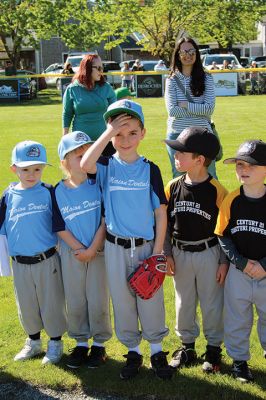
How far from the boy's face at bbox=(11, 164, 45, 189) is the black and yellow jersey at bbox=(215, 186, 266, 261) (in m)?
1.25

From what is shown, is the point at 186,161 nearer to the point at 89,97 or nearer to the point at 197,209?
the point at 197,209

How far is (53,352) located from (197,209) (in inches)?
55.1

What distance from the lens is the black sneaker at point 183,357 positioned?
3635 mm

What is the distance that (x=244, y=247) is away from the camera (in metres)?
3.35

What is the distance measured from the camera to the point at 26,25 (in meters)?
35.4

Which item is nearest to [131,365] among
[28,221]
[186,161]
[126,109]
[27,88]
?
[28,221]

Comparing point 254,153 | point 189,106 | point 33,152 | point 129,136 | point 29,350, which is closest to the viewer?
point 254,153

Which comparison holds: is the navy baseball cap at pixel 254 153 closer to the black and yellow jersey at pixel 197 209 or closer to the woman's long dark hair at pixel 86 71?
the black and yellow jersey at pixel 197 209

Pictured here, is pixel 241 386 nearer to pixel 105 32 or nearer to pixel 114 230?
pixel 114 230

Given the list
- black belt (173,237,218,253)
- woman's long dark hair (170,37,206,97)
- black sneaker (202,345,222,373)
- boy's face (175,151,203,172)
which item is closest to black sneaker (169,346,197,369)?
black sneaker (202,345,222,373)

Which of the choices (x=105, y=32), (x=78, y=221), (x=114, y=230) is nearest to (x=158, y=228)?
(x=114, y=230)

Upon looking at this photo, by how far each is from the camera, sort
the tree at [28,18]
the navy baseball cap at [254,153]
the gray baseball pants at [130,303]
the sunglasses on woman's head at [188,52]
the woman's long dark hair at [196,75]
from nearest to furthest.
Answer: the navy baseball cap at [254,153] → the gray baseball pants at [130,303] → the sunglasses on woman's head at [188,52] → the woman's long dark hair at [196,75] → the tree at [28,18]

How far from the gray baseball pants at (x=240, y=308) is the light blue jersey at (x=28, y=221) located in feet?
3.99

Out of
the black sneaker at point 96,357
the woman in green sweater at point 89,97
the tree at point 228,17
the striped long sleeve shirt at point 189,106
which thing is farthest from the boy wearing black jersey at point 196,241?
the tree at point 228,17
